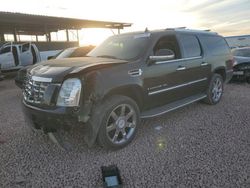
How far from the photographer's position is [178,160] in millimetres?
3424

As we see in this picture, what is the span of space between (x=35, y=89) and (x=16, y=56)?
12.6 metres

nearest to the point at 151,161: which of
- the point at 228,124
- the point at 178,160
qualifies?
the point at 178,160

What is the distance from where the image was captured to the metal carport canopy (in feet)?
64.8

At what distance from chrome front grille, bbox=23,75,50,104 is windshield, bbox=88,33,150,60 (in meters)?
1.47

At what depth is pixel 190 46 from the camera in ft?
17.3

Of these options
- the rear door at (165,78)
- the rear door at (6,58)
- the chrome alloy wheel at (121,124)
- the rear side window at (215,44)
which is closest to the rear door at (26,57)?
the rear door at (6,58)

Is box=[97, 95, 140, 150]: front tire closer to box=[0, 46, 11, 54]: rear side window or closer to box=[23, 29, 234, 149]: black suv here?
box=[23, 29, 234, 149]: black suv

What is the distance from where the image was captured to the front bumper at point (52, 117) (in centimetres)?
326

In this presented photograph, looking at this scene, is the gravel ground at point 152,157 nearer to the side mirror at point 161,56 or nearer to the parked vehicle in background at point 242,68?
the side mirror at point 161,56

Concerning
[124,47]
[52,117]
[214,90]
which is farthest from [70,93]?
[214,90]

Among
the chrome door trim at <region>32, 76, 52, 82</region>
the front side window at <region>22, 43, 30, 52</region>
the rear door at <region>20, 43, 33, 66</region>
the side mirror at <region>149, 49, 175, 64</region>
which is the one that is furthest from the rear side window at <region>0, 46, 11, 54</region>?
the side mirror at <region>149, 49, 175, 64</region>

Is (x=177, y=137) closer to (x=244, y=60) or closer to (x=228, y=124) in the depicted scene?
(x=228, y=124)

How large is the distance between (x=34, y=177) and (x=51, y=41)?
23079 millimetres

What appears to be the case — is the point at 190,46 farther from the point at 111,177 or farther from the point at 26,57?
the point at 26,57
